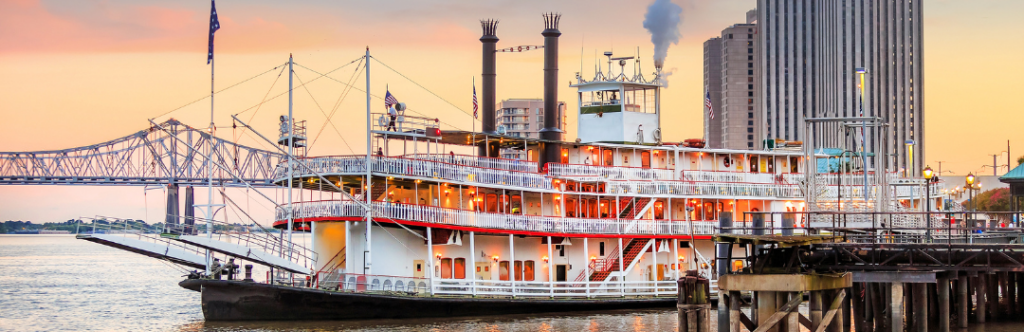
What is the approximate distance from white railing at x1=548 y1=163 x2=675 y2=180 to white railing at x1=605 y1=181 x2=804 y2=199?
2.78ft

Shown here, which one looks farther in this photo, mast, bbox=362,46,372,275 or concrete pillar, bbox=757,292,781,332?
mast, bbox=362,46,372,275

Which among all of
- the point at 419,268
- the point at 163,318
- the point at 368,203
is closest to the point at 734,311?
the point at 368,203

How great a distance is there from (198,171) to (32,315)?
120 meters

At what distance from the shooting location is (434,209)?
112 ft

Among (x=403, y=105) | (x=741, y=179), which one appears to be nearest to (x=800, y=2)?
(x=741, y=179)

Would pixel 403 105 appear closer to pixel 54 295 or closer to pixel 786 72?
pixel 54 295

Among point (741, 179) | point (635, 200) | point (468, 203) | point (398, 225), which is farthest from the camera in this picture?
point (741, 179)

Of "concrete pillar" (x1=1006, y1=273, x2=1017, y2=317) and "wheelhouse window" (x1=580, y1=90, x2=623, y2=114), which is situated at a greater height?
"wheelhouse window" (x1=580, y1=90, x2=623, y2=114)

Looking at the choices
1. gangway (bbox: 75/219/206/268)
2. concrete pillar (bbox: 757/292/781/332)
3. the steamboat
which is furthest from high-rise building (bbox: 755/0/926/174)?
concrete pillar (bbox: 757/292/781/332)

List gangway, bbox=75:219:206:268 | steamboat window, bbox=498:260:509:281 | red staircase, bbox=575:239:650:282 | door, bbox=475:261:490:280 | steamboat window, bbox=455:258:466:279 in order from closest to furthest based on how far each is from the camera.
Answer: gangway, bbox=75:219:206:268, steamboat window, bbox=455:258:466:279, door, bbox=475:261:490:280, steamboat window, bbox=498:260:509:281, red staircase, bbox=575:239:650:282

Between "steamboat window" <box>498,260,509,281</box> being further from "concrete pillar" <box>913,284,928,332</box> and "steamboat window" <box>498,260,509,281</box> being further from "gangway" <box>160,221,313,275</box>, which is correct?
"concrete pillar" <box>913,284,928,332</box>

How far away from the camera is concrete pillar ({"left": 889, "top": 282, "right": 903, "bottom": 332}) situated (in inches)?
945

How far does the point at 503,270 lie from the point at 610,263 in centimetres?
423

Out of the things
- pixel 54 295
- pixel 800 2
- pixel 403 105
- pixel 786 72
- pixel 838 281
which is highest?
pixel 800 2
